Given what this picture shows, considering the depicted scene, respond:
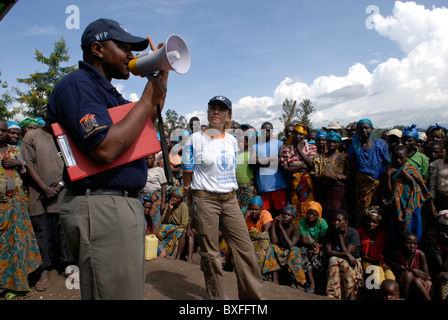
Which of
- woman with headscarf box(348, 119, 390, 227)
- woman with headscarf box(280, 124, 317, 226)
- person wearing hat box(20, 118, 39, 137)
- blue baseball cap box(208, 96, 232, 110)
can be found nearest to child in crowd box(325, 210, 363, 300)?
woman with headscarf box(348, 119, 390, 227)

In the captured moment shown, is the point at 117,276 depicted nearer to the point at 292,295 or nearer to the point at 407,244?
the point at 292,295

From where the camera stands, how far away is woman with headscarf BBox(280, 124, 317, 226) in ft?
16.4

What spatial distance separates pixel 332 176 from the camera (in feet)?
15.4

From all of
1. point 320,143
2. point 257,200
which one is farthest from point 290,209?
point 320,143

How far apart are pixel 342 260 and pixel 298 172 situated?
5.11 ft

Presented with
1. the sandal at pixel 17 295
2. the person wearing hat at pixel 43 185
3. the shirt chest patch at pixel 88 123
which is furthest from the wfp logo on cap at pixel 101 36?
the sandal at pixel 17 295

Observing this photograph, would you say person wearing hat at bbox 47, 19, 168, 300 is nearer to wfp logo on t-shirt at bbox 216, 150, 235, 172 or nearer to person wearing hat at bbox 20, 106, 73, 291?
wfp logo on t-shirt at bbox 216, 150, 235, 172

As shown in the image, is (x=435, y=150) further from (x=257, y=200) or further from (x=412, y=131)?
(x=257, y=200)

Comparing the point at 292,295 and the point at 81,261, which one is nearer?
the point at 81,261

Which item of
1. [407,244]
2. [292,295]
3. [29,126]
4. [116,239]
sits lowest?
[292,295]

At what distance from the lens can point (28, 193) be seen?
13.4 ft

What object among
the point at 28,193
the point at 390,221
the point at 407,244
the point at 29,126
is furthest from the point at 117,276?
the point at 29,126

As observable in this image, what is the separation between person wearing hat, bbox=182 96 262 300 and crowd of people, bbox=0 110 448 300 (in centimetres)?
26

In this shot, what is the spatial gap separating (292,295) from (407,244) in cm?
165
